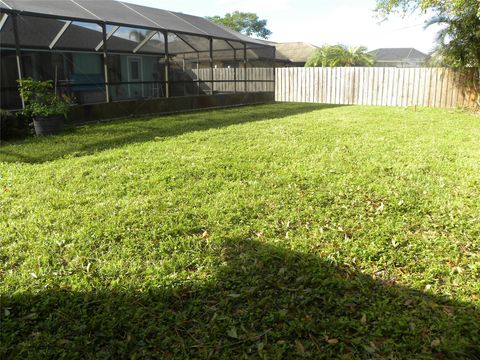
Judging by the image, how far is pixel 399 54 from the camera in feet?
153

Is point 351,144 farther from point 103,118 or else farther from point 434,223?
point 103,118

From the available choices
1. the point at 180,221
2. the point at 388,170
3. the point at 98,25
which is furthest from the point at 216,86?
the point at 180,221

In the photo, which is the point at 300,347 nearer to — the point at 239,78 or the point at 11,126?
the point at 11,126

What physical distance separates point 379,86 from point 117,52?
10.7 m

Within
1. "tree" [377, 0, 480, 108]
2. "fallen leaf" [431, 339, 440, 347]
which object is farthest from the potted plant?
"tree" [377, 0, 480, 108]

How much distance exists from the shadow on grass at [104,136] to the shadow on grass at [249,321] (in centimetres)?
442

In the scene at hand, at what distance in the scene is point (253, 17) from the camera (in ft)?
213

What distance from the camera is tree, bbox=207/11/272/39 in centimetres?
6266

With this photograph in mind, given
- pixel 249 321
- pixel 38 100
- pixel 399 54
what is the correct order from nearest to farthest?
pixel 249 321, pixel 38 100, pixel 399 54

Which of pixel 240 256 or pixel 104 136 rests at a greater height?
pixel 104 136

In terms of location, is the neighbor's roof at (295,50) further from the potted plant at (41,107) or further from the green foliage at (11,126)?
the green foliage at (11,126)

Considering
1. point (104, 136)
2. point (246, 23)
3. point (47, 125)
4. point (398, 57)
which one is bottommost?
point (104, 136)

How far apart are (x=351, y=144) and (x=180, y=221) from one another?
449 centimetres

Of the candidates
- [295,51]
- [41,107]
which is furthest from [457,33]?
[295,51]
